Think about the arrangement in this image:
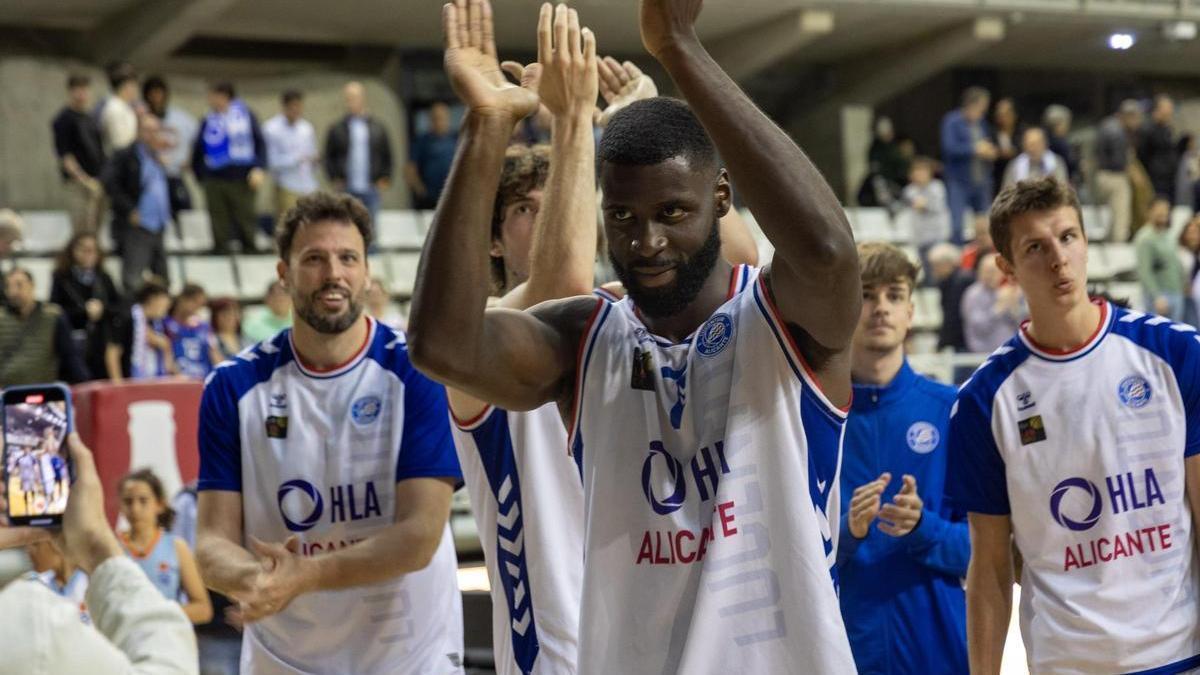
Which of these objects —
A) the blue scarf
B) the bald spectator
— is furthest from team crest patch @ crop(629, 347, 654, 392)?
the bald spectator

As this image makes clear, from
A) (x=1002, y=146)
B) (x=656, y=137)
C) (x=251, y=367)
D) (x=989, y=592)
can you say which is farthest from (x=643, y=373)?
(x=1002, y=146)

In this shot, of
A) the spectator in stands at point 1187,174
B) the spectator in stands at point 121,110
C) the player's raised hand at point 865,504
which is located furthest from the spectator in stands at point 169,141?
the spectator in stands at point 1187,174

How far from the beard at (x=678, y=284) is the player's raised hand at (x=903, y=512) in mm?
1565

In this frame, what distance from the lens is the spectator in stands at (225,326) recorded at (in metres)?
12.3

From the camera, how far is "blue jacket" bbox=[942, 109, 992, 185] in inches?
715

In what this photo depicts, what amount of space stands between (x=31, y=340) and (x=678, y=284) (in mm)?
9554

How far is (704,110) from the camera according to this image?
2.73 meters

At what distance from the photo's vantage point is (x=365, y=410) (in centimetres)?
436

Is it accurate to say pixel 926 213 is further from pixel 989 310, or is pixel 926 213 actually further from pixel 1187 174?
pixel 989 310

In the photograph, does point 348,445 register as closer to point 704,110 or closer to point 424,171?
point 704,110

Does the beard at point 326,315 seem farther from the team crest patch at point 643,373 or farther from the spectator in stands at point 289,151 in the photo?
the spectator in stands at point 289,151

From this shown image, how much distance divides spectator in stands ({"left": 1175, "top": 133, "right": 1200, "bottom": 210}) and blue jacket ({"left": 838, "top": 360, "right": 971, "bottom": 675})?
1630 cm

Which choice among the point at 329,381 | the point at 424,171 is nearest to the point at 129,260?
the point at 424,171

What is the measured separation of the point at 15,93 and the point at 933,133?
48.8 ft
